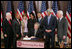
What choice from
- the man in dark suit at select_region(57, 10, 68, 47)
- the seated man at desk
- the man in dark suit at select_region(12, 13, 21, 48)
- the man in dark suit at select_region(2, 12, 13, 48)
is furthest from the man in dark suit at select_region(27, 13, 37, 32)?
the man in dark suit at select_region(57, 10, 68, 47)

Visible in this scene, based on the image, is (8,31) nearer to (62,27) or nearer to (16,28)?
(16,28)

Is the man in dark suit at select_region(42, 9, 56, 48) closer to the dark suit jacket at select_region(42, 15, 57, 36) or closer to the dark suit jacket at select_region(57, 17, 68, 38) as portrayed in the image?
the dark suit jacket at select_region(42, 15, 57, 36)

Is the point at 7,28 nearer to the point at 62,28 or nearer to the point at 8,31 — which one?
the point at 8,31

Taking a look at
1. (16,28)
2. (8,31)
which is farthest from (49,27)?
(8,31)

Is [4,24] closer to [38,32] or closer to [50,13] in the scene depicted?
[38,32]

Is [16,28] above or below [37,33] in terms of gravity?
above

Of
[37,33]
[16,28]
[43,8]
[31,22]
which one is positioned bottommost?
[37,33]

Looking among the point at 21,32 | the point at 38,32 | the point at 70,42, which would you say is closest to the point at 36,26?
the point at 38,32

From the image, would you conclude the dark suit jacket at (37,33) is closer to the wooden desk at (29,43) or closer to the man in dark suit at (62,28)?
the wooden desk at (29,43)

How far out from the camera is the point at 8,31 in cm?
343

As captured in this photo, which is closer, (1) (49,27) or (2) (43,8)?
(1) (49,27)

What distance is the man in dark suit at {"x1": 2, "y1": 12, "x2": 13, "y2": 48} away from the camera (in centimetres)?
343

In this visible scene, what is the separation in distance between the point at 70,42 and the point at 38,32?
893 millimetres

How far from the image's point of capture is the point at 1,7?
3.47 meters
